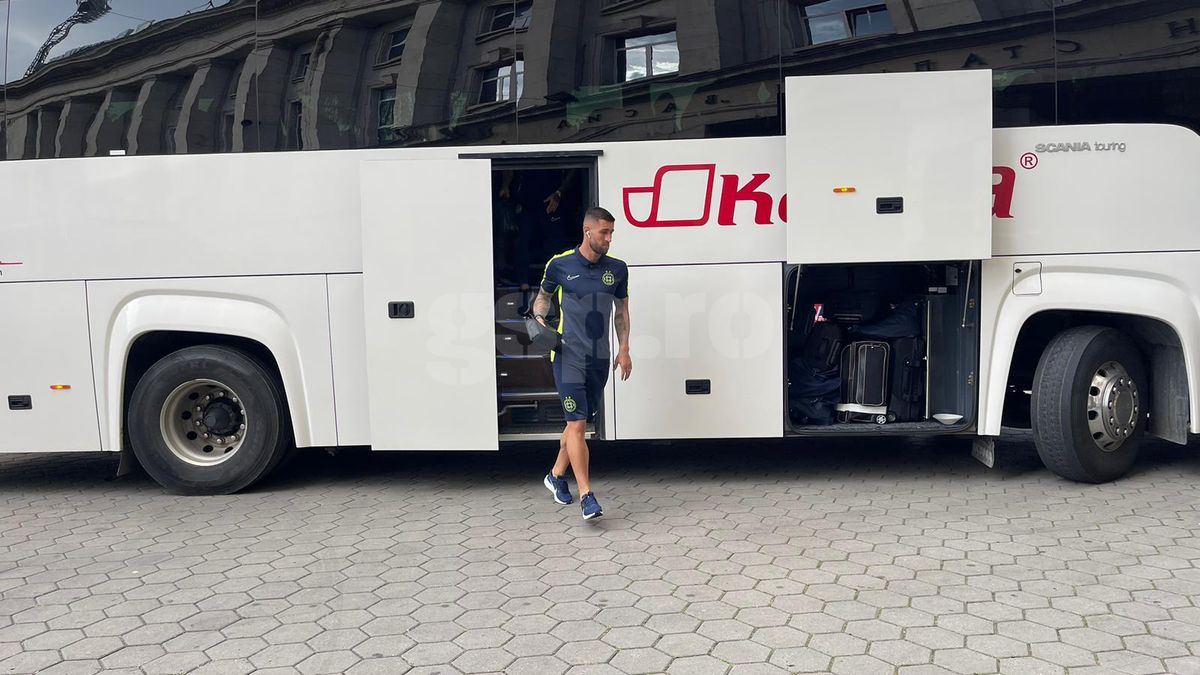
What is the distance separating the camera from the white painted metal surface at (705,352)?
6152 mm

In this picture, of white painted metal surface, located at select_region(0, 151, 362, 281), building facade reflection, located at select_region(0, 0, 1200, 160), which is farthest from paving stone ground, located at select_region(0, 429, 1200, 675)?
building facade reflection, located at select_region(0, 0, 1200, 160)

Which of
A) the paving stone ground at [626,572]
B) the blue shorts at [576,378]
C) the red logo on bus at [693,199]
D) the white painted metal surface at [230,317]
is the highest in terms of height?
the red logo on bus at [693,199]

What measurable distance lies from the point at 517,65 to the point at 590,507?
111 inches

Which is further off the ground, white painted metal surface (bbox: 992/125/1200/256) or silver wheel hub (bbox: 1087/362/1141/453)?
white painted metal surface (bbox: 992/125/1200/256)

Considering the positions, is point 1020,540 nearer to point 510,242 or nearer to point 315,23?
point 510,242

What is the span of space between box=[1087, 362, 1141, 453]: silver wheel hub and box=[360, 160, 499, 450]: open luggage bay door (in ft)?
12.6

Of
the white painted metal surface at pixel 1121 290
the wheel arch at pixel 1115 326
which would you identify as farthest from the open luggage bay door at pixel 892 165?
the wheel arch at pixel 1115 326

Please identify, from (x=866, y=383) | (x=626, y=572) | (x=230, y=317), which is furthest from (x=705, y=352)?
(x=230, y=317)

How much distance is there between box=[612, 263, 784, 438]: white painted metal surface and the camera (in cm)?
615

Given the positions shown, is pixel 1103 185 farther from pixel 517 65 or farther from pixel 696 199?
pixel 517 65

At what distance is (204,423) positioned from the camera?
6.51 metres

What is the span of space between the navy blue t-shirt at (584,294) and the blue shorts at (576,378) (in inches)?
1.8

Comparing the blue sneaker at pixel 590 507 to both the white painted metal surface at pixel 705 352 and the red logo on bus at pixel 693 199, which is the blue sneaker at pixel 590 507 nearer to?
the white painted metal surface at pixel 705 352

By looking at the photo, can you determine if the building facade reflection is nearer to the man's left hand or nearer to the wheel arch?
the wheel arch
